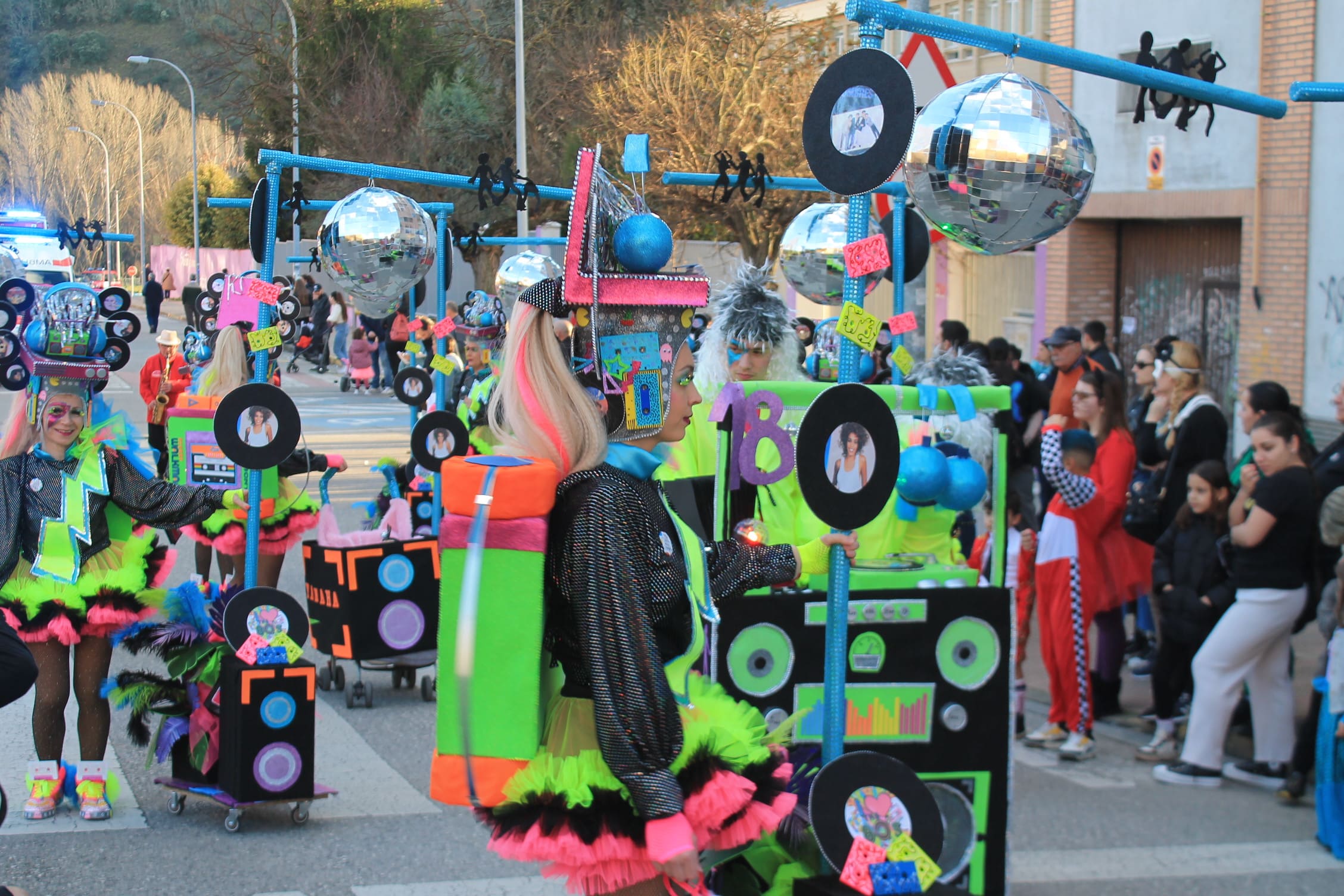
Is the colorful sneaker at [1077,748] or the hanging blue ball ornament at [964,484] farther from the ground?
the hanging blue ball ornament at [964,484]

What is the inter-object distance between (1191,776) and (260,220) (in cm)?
474

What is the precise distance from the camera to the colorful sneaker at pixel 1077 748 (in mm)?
6184

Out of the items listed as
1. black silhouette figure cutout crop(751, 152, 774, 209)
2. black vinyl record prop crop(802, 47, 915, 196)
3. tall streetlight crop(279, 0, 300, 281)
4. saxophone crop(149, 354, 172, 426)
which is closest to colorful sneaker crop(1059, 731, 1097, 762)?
black silhouette figure cutout crop(751, 152, 774, 209)

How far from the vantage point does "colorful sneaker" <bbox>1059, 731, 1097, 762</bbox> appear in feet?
20.3

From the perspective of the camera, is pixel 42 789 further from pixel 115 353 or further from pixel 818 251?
pixel 818 251

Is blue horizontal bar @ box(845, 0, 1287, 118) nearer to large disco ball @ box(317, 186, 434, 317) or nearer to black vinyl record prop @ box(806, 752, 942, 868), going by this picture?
black vinyl record prop @ box(806, 752, 942, 868)

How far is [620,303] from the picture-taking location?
298cm

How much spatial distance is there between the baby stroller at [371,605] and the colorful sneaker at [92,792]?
5.79 feet

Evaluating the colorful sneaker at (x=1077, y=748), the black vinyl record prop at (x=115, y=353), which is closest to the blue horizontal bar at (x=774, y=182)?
the black vinyl record prop at (x=115, y=353)

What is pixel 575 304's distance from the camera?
2947 mm

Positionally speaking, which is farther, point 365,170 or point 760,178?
point 760,178

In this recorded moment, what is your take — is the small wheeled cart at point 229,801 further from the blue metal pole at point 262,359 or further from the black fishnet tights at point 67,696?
the blue metal pole at point 262,359

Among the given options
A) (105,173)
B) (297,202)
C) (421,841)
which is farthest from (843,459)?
(105,173)

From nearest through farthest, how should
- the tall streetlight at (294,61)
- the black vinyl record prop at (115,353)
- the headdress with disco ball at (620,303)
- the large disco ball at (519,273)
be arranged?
the headdress with disco ball at (620,303)
the black vinyl record prop at (115,353)
the large disco ball at (519,273)
the tall streetlight at (294,61)
